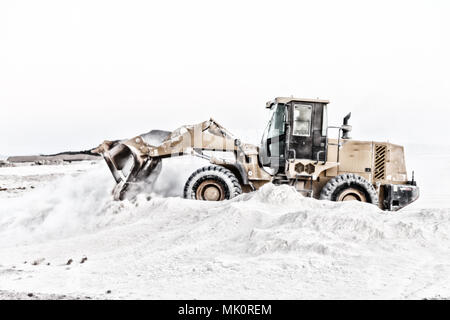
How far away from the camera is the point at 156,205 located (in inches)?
430

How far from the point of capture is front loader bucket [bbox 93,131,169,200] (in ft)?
38.0

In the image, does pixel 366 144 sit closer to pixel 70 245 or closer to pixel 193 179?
pixel 193 179

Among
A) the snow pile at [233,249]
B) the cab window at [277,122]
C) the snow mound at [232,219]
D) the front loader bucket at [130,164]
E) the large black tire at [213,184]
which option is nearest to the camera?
the snow pile at [233,249]

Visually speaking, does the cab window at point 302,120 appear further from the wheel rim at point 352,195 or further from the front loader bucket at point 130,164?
the front loader bucket at point 130,164

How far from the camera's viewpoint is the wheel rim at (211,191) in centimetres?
1141

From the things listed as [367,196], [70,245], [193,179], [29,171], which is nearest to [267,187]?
[193,179]

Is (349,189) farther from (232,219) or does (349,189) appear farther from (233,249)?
(233,249)

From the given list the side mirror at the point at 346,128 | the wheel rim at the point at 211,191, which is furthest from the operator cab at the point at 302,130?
the wheel rim at the point at 211,191

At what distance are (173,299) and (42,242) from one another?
17.5ft

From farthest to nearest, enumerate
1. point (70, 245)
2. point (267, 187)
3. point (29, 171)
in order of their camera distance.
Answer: point (29, 171)
point (267, 187)
point (70, 245)

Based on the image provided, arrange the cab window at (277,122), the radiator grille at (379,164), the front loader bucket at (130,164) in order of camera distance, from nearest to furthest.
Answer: the front loader bucket at (130,164), the cab window at (277,122), the radiator grille at (379,164)

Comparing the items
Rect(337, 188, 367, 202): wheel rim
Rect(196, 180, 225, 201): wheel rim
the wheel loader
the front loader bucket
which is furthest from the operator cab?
the front loader bucket

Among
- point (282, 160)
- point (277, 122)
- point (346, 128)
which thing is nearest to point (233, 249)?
point (282, 160)
